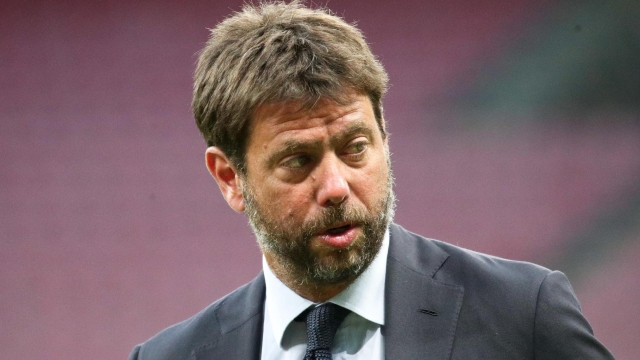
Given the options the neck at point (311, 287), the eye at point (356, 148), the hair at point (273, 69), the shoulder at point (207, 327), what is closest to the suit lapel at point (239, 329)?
the shoulder at point (207, 327)

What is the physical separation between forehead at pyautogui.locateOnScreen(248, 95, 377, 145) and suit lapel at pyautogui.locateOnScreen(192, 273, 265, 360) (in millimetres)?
388

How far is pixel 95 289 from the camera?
320cm

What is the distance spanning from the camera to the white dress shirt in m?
1.71

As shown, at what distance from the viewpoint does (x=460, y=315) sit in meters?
1.65

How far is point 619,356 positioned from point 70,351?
A: 193 cm

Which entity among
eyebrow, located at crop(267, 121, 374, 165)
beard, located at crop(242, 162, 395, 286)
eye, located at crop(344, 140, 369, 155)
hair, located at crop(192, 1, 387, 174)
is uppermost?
hair, located at crop(192, 1, 387, 174)

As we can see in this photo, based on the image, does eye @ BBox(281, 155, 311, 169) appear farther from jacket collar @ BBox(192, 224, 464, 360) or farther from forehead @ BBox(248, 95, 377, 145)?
jacket collar @ BBox(192, 224, 464, 360)

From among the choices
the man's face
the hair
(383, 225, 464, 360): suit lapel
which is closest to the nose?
the man's face

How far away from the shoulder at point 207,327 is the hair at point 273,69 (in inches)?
11.7

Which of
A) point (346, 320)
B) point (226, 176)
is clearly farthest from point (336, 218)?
point (226, 176)

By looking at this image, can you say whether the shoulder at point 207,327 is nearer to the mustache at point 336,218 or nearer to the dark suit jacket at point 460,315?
the dark suit jacket at point 460,315

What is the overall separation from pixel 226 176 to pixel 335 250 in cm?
37

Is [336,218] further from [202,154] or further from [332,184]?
[202,154]

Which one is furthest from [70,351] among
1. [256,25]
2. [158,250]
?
[256,25]
